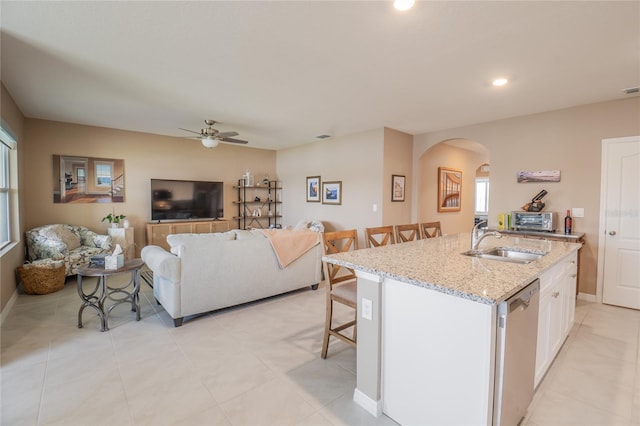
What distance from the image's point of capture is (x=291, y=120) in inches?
191

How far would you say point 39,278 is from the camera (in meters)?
3.96

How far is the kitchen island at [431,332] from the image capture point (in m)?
1.43

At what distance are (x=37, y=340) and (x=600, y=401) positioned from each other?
179 inches

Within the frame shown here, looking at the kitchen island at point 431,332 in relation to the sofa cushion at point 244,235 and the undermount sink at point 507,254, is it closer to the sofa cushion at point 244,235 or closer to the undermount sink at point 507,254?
the undermount sink at point 507,254

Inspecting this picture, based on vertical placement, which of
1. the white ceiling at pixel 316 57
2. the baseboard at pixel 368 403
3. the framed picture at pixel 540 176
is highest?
the white ceiling at pixel 316 57

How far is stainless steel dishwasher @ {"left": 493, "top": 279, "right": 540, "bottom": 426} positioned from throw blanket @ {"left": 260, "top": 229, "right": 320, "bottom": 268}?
2671mm

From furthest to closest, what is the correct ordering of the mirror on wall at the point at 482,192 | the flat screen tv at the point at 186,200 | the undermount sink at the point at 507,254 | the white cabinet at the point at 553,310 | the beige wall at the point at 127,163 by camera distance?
1. the mirror on wall at the point at 482,192
2. the flat screen tv at the point at 186,200
3. the beige wall at the point at 127,163
4. the undermount sink at the point at 507,254
5. the white cabinet at the point at 553,310

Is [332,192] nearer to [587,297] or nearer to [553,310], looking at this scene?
[587,297]

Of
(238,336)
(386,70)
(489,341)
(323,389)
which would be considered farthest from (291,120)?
(489,341)

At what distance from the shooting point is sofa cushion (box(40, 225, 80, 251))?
4430 mm

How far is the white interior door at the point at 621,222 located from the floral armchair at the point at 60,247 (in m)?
7.07

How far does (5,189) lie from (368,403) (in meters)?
5.03

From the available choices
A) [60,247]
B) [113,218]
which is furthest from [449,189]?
[60,247]

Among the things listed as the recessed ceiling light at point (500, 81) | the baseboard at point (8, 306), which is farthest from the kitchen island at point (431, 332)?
the baseboard at point (8, 306)
